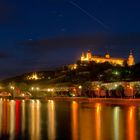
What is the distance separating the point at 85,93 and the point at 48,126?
190ft

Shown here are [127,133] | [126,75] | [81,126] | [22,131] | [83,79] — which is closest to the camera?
[127,133]

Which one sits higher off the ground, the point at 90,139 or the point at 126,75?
the point at 126,75

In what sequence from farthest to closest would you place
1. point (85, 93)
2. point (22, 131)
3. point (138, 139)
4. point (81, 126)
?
point (85, 93)
point (81, 126)
point (22, 131)
point (138, 139)

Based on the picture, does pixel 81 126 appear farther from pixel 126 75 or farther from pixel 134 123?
pixel 126 75

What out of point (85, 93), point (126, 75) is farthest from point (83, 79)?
point (85, 93)

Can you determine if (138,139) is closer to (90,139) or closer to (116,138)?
(116,138)

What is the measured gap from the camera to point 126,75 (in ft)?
374

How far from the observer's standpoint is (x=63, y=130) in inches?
774

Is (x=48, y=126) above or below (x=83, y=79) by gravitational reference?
below

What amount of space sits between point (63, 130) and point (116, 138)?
4.08 metres

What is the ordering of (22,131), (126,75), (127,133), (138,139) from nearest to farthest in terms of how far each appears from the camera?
(138,139), (127,133), (22,131), (126,75)

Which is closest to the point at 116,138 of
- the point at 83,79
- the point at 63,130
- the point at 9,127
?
the point at 63,130

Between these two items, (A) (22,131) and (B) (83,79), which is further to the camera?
(B) (83,79)

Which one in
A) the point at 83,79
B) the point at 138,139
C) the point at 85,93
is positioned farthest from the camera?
the point at 83,79
